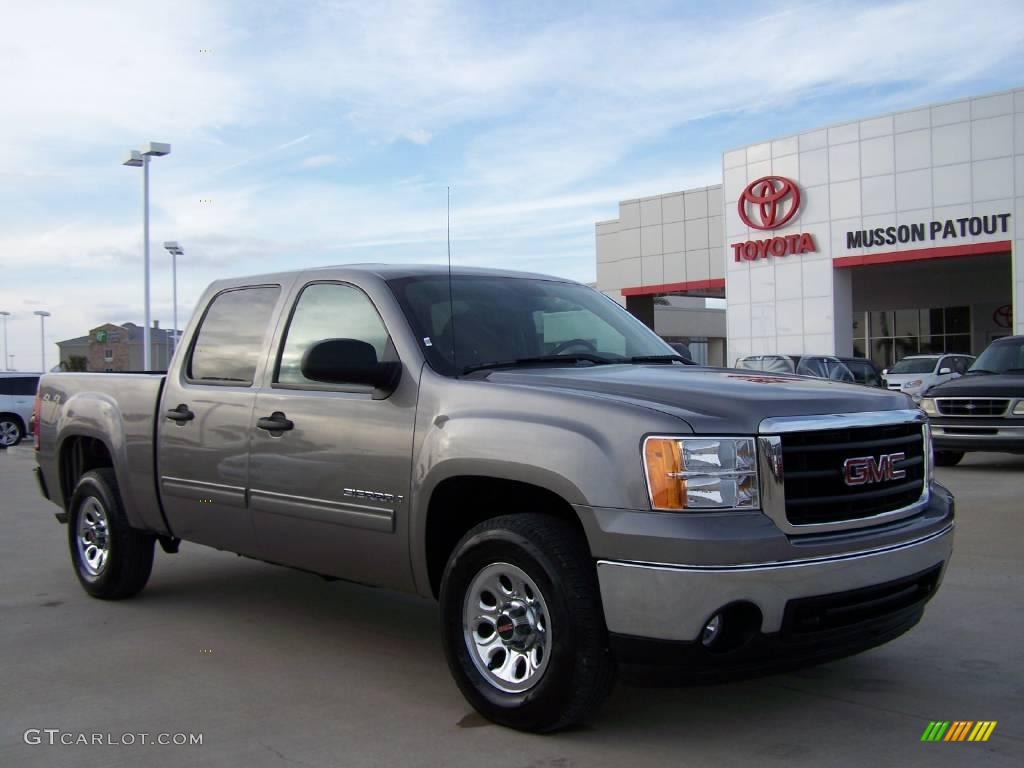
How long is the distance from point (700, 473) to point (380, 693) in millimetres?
1865

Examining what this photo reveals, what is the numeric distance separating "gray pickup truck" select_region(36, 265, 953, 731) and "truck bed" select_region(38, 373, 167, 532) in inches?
11.9

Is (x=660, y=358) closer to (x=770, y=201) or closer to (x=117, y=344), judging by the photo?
(x=770, y=201)

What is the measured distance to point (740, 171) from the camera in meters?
36.8

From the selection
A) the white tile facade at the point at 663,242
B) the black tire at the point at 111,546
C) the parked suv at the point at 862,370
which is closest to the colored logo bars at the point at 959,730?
the black tire at the point at 111,546

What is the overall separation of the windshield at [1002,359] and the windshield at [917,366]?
41.4 ft

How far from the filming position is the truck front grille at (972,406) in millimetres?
12216

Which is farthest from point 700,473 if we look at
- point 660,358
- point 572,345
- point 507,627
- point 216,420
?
point 216,420

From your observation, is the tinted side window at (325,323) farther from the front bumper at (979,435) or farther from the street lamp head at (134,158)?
the street lamp head at (134,158)

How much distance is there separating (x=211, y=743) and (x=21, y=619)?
2.71 m

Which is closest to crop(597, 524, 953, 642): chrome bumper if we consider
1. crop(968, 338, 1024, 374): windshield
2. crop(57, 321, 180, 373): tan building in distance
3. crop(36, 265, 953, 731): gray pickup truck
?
crop(36, 265, 953, 731): gray pickup truck

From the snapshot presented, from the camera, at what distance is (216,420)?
5.46 m

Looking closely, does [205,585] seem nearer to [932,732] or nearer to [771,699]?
[771,699]

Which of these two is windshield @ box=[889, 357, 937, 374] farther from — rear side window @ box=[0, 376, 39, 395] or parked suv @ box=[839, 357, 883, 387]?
rear side window @ box=[0, 376, 39, 395]

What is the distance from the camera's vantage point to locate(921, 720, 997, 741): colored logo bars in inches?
153
